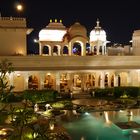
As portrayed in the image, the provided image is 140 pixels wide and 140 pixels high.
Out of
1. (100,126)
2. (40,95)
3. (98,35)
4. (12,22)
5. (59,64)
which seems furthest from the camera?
(98,35)

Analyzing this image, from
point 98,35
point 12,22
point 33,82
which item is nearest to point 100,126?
point 33,82

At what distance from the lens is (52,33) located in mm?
31109

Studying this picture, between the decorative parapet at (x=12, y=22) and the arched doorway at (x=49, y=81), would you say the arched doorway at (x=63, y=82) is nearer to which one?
the arched doorway at (x=49, y=81)

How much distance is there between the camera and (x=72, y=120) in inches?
747

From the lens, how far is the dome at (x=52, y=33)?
102 feet

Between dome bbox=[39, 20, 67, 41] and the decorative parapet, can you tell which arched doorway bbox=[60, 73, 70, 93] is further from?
the decorative parapet

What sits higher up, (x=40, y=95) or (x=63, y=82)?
(x=63, y=82)

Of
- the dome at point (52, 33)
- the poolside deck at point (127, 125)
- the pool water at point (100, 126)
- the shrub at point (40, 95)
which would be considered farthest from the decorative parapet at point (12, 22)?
the poolside deck at point (127, 125)

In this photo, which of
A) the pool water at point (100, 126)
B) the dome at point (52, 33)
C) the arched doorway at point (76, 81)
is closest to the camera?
the pool water at point (100, 126)

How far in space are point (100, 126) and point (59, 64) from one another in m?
12.0

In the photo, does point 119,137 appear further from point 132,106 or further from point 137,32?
point 137,32

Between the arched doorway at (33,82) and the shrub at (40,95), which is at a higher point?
the arched doorway at (33,82)

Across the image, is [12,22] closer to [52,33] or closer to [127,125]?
[52,33]

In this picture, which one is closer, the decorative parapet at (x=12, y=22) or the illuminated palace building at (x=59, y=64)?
the illuminated palace building at (x=59, y=64)
